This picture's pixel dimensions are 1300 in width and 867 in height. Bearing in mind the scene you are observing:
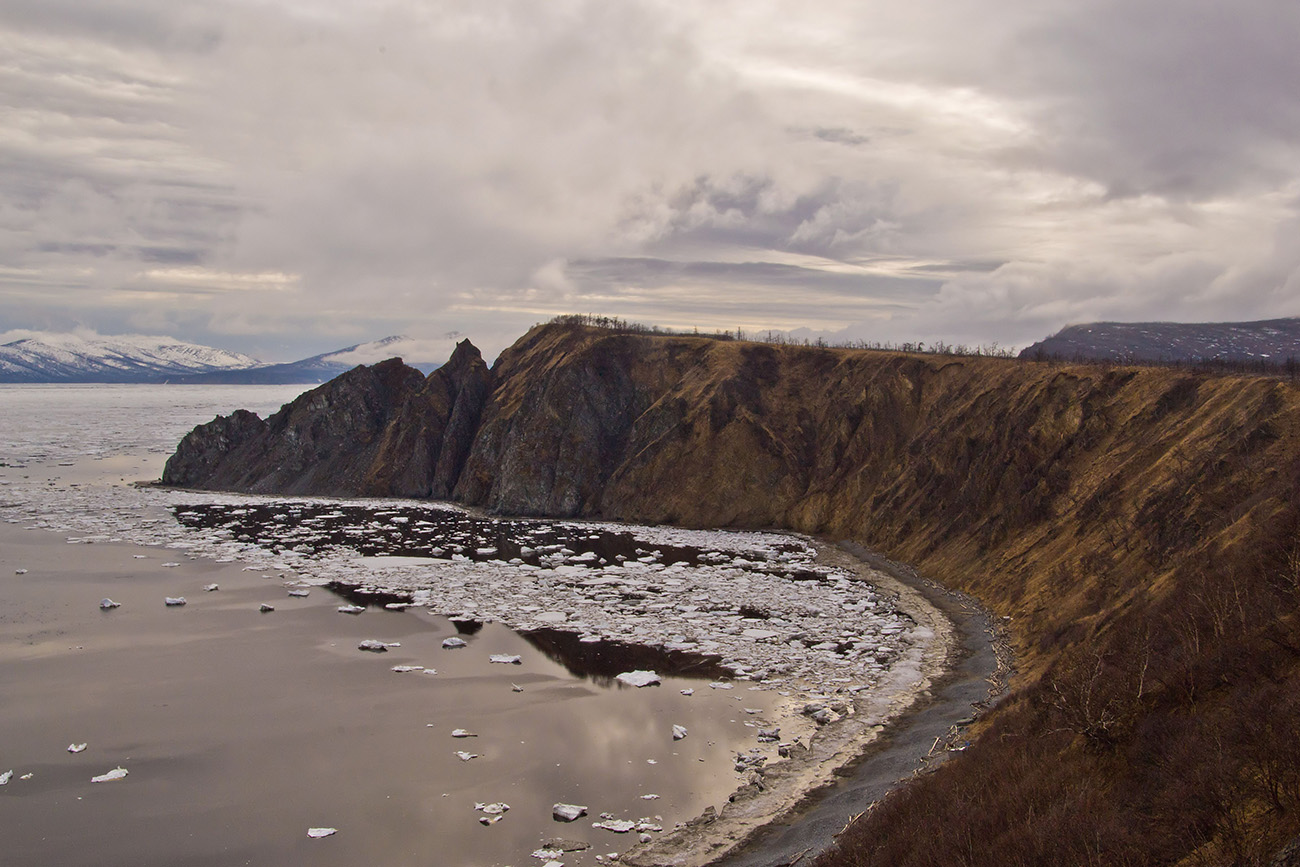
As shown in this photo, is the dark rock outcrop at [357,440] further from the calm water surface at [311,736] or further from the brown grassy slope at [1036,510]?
the calm water surface at [311,736]

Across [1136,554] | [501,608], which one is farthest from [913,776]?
[501,608]

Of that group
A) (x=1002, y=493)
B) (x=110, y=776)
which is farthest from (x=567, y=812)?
(x=1002, y=493)

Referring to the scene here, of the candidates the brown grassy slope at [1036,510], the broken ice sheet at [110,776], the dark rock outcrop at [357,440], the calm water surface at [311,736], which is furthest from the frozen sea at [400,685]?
the dark rock outcrop at [357,440]

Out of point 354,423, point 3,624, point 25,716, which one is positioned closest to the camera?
point 25,716

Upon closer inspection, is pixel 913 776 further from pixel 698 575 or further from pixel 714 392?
pixel 714 392

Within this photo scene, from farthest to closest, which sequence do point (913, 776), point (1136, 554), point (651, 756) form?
1. point (1136, 554)
2. point (651, 756)
3. point (913, 776)

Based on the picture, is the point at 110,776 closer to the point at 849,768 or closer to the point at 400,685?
the point at 400,685
